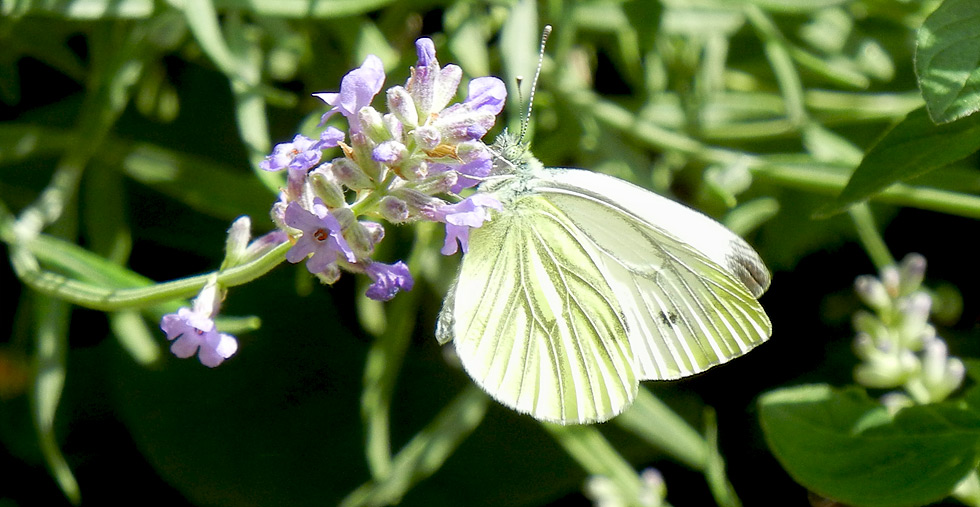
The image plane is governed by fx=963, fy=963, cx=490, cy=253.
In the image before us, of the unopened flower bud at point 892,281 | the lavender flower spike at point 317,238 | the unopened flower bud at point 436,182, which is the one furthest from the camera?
the unopened flower bud at point 892,281

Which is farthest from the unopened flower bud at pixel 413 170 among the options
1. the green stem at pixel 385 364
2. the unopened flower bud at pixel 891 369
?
the unopened flower bud at pixel 891 369

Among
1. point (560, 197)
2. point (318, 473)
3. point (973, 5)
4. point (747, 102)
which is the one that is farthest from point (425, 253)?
point (973, 5)

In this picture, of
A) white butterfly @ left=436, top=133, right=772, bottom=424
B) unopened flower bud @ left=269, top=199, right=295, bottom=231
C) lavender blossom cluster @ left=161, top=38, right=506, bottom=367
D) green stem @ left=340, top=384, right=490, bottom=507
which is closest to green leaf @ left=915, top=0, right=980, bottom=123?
white butterfly @ left=436, top=133, right=772, bottom=424

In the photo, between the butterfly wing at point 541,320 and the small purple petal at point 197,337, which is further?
the butterfly wing at point 541,320

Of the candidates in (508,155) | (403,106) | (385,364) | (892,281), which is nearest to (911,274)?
(892,281)

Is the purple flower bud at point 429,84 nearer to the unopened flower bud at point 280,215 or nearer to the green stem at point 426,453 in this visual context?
the unopened flower bud at point 280,215

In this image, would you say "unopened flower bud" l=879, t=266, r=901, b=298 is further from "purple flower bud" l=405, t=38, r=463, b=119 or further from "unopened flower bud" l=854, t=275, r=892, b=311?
"purple flower bud" l=405, t=38, r=463, b=119
